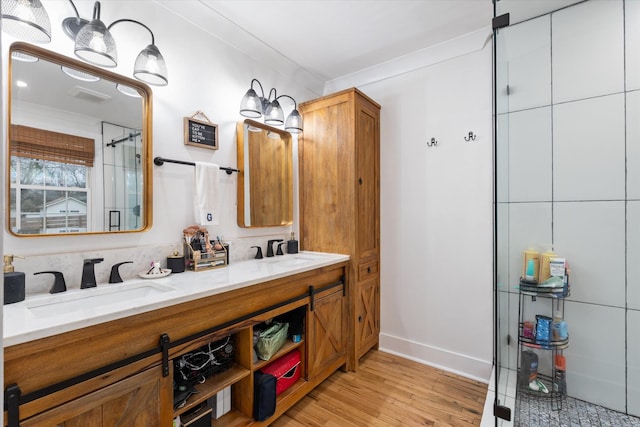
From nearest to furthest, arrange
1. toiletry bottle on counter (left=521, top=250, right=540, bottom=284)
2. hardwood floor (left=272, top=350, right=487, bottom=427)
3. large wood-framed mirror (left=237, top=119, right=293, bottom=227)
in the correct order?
hardwood floor (left=272, top=350, right=487, bottom=427) < toiletry bottle on counter (left=521, top=250, right=540, bottom=284) < large wood-framed mirror (left=237, top=119, right=293, bottom=227)

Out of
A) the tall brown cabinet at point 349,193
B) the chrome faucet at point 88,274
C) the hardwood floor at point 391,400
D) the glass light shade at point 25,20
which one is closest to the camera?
the glass light shade at point 25,20

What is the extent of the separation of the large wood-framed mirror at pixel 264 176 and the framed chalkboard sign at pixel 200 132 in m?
0.21

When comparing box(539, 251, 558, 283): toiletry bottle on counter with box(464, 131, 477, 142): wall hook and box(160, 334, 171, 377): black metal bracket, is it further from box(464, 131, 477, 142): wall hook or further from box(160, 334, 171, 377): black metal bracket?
box(160, 334, 171, 377): black metal bracket

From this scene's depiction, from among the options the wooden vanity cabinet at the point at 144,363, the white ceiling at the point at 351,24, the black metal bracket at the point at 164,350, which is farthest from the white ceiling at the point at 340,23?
the black metal bracket at the point at 164,350

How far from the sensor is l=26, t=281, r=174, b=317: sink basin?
50.6 inches

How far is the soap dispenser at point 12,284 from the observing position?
1249mm

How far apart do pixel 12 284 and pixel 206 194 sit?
3.25ft

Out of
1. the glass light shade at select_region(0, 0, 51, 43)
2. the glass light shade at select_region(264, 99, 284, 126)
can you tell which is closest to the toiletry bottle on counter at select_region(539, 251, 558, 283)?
the glass light shade at select_region(264, 99, 284, 126)

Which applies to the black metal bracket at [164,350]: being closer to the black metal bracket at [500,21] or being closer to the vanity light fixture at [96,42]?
the vanity light fixture at [96,42]

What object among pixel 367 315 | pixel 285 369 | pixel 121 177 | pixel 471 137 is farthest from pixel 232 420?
pixel 471 137

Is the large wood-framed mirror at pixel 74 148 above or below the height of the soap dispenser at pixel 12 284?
above

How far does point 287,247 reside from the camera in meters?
2.68

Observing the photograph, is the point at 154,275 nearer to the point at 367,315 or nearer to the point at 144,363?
the point at 144,363

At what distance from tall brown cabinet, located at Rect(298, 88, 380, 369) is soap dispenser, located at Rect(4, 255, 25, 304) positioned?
6.01 ft
